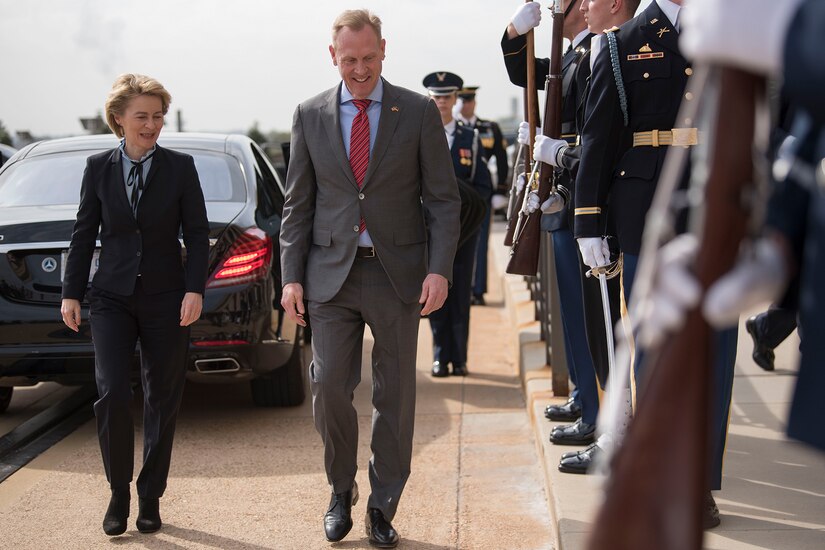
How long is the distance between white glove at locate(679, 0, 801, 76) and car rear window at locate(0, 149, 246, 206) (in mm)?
4850

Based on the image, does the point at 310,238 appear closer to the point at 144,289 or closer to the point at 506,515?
the point at 144,289

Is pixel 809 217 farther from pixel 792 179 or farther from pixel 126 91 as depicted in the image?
pixel 126 91

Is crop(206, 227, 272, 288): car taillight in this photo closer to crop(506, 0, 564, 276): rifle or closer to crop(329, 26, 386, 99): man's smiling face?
crop(506, 0, 564, 276): rifle

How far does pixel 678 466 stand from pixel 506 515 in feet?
10.9

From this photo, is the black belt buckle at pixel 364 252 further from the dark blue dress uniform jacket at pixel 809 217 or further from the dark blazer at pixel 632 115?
the dark blue dress uniform jacket at pixel 809 217

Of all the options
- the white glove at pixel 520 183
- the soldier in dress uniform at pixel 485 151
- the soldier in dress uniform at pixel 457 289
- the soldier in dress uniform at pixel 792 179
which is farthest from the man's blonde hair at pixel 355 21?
the soldier in dress uniform at pixel 485 151

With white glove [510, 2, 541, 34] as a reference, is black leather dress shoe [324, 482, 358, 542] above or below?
below

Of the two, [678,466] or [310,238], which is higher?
[678,466]

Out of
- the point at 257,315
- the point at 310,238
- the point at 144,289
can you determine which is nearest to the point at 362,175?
the point at 310,238

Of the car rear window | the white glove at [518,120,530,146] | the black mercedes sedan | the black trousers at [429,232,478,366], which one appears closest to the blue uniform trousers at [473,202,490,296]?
the black trousers at [429,232,478,366]

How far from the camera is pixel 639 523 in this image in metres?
1.53

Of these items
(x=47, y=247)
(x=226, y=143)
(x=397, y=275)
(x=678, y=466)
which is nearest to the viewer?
(x=678, y=466)

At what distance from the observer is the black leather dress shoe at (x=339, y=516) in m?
4.39

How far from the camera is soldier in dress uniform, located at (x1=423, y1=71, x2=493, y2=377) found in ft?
25.6
